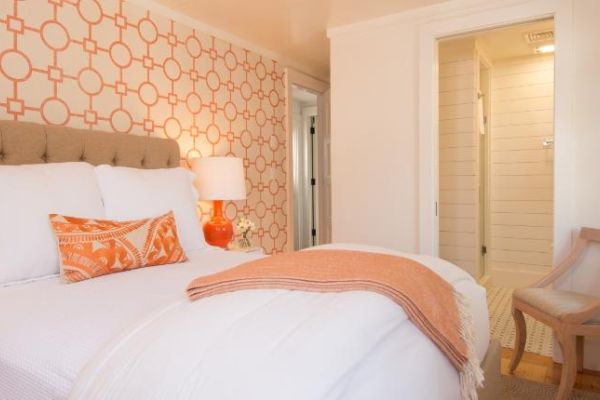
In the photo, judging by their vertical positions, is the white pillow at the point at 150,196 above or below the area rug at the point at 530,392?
above

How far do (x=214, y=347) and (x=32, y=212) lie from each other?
125 centimetres

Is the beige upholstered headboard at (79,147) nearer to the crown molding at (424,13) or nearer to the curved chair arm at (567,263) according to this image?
the crown molding at (424,13)

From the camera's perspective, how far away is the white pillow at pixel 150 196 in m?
2.06

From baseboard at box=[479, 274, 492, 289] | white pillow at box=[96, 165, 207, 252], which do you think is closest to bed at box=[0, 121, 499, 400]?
white pillow at box=[96, 165, 207, 252]

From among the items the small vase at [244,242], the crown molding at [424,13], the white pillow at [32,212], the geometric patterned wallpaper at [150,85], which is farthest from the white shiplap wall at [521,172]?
the white pillow at [32,212]

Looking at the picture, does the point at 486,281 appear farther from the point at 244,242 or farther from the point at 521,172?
the point at 244,242

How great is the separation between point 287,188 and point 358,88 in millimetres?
1271

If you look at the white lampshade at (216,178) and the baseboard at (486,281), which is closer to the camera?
the white lampshade at (216,178)

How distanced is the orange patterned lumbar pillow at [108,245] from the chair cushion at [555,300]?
1850mm

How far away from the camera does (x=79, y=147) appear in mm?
2279

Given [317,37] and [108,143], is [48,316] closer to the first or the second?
[108,143]

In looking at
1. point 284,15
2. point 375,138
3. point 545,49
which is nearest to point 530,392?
point 375,138

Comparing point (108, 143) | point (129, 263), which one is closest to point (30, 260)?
point (129, 263)

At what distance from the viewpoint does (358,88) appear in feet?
10.8
